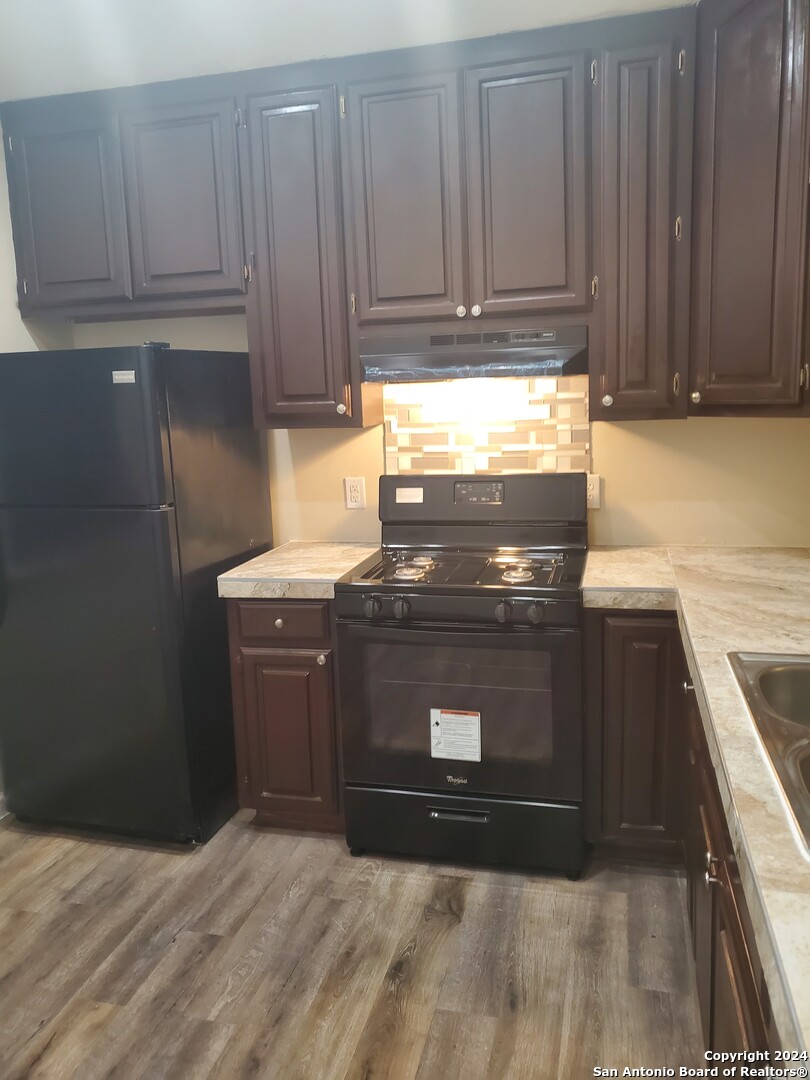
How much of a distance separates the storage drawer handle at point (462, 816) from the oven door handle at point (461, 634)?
0.52m

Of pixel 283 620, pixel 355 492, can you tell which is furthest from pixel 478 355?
pixel 283 620

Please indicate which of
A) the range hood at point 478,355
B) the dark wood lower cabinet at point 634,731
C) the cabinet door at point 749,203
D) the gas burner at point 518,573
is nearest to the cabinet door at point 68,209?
the range hood at point 478,355

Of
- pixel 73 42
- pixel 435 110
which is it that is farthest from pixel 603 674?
pixel 73 42

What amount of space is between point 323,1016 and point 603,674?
1146 millimetres

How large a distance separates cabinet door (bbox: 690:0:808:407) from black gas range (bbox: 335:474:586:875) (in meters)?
0.76

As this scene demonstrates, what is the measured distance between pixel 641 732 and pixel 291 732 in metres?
1.09

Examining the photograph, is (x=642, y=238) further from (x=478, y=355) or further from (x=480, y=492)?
(x=480, y=492)

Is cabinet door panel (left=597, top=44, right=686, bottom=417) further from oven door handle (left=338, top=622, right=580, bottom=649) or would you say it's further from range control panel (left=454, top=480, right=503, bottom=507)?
oven door handle (left=338, top=622, right=580, bottom=649)

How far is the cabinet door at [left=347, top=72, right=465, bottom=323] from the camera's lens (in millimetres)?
2543

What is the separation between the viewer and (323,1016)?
6.58ft

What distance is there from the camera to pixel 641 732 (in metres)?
2.43

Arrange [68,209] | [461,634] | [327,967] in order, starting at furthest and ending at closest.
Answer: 1. [68,209]
2. [461,634]
3. [327,967]

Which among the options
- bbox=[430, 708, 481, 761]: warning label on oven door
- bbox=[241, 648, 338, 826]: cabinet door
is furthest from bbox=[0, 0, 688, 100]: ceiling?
bbox=[430, 708, 481, 761]: warning label on oven door

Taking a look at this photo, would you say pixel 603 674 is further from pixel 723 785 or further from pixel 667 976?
pixel 723 785
